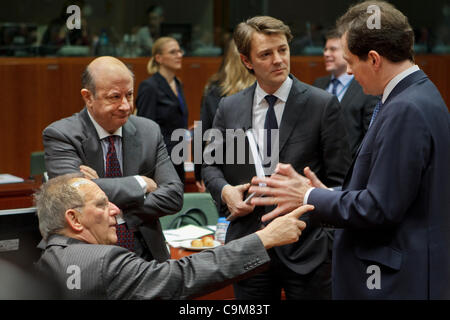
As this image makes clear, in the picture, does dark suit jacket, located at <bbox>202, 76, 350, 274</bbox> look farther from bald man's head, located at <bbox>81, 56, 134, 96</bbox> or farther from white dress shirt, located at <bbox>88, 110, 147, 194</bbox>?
bald man's head, located at <bbox>81, 56, 134, 96</bbox>

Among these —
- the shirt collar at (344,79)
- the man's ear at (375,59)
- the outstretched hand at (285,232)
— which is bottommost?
the outstretched hand at (285,232)

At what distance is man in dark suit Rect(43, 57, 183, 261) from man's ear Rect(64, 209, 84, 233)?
0.47 m

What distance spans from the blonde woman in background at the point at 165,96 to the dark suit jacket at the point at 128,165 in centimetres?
286

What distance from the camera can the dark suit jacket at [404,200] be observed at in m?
1.89

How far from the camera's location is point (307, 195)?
2.11 meters

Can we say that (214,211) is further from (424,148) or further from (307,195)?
(424,148)

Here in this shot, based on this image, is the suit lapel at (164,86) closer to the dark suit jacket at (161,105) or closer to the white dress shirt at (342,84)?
the dark suit jacket at (161,105)

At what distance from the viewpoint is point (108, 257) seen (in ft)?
6.22

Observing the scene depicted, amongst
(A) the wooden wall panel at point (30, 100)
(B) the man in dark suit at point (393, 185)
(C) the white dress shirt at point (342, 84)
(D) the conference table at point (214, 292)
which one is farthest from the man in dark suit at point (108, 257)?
(A) the wooden wall panel at point (30, 100)

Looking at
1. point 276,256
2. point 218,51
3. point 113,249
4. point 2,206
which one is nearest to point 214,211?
point 276,256

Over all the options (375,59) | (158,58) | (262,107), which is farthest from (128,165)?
(158,58)

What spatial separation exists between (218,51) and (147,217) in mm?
5994

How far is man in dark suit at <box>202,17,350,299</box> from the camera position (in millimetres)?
2709

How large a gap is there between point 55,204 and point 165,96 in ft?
12.3
